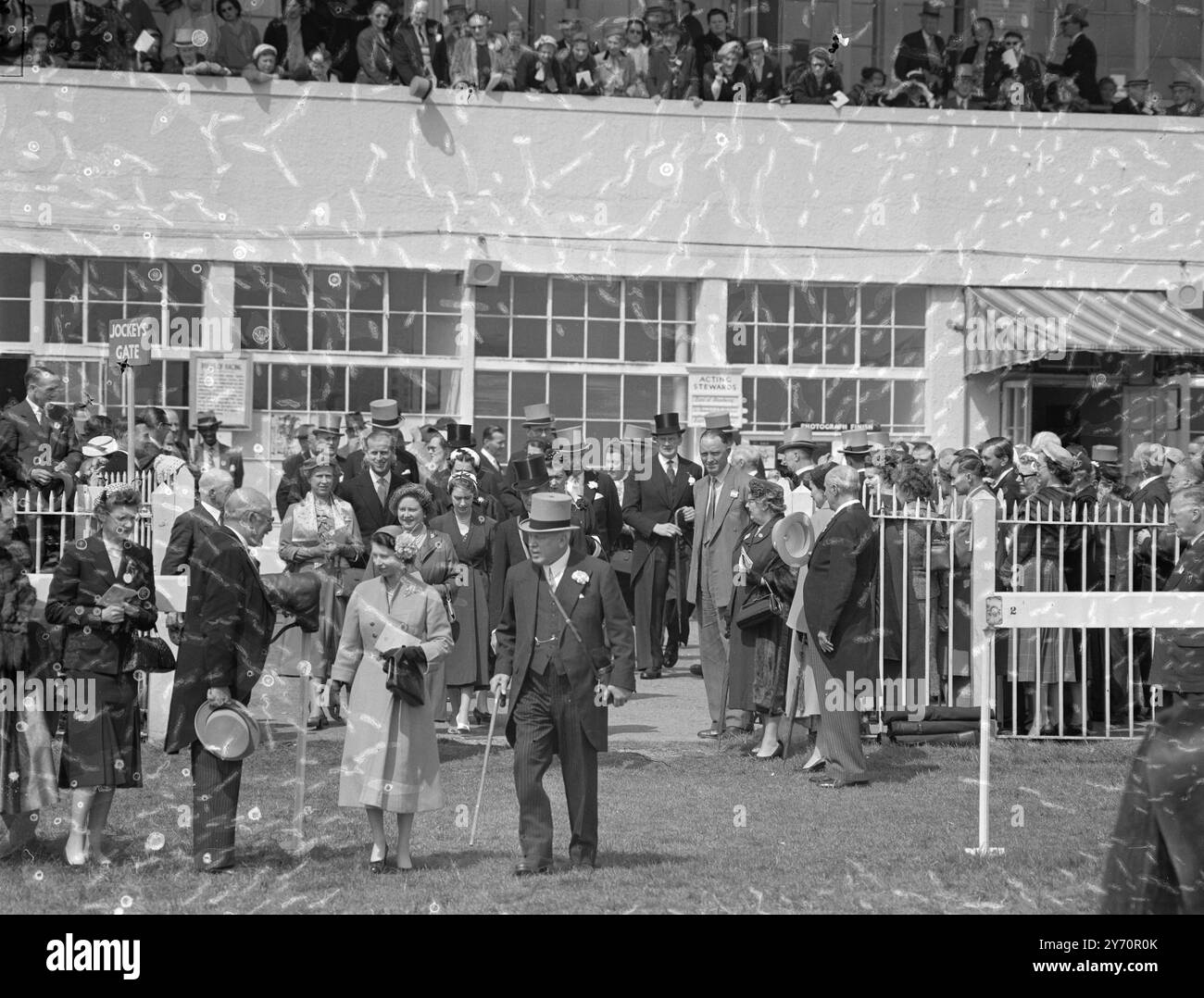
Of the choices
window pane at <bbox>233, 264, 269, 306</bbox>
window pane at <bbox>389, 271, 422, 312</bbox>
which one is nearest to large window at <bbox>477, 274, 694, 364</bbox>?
window pane at <bbox>389, 271, 422, 312</bbox>

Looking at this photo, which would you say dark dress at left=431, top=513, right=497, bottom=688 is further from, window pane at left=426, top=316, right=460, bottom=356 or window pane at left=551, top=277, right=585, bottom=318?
window pane at left=551, top=277, right=585, bottom=318

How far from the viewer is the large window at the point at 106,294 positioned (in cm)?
2006

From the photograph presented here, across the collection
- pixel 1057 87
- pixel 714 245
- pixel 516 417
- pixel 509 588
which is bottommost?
pixel 509 588

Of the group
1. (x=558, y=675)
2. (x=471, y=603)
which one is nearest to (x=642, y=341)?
(x=471, y=603)

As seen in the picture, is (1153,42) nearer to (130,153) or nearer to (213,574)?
(130,153)

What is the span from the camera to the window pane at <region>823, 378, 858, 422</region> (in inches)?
867

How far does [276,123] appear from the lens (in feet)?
67.1

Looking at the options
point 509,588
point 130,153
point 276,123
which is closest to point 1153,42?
point 276,123

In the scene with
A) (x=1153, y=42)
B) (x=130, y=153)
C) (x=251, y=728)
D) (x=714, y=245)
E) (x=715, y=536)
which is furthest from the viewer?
(x=1153, y=42)

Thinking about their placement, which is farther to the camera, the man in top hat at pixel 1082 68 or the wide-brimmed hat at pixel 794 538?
the man in top hat at pixel 1082 68

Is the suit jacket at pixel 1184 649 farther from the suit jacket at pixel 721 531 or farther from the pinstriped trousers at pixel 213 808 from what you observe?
the pinstriped trousers at pixel 213 808

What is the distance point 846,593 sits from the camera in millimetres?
11625

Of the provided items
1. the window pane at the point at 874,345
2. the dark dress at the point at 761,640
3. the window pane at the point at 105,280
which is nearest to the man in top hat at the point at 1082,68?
the window pane at the point at 874,345
